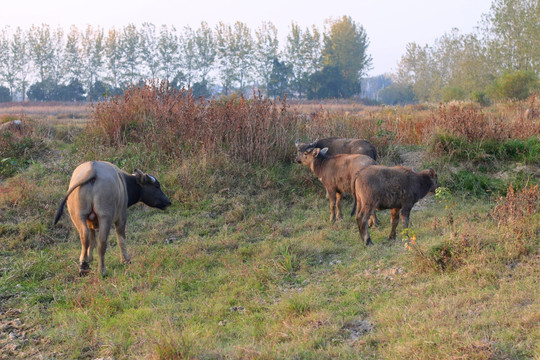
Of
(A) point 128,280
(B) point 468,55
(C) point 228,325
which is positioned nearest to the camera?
(C) point 228,325

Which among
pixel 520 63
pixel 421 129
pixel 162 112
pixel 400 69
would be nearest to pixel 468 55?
pixel 520 63

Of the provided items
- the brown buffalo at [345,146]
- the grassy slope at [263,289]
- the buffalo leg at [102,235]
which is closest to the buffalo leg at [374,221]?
the grassy slope at [263,289]

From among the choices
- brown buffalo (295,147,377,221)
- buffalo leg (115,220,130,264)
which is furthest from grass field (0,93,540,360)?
brown buffalo (295,147,377,221)

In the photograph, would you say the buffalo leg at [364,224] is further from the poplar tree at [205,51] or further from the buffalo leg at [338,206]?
the poplar tree at [205,51]

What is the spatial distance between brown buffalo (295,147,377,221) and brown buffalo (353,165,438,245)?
3.06 ft

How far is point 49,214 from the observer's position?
9.66 m

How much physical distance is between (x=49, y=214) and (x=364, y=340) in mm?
7151

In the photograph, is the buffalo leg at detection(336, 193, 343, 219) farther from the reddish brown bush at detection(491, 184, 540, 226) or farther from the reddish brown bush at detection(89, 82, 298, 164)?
the reddish brown bush at detection(491, 184, 540, 226)

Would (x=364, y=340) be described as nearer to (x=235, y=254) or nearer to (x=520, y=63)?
(x=235, y=254)

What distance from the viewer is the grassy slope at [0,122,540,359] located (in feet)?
15.4

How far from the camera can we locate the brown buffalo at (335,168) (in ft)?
29.7

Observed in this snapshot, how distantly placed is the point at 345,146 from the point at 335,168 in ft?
5.06

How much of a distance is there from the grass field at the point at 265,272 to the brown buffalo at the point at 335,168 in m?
0.57

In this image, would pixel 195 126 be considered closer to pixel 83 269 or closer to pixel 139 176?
pixel 139 176
